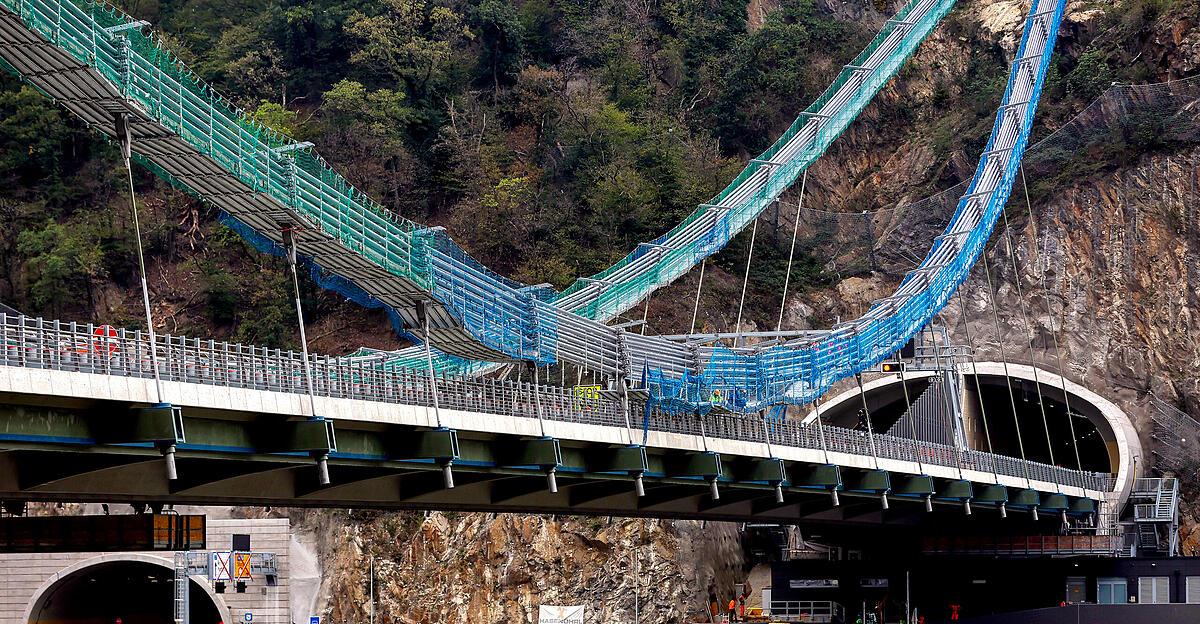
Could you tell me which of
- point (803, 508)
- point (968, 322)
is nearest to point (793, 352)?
point (803, 508)

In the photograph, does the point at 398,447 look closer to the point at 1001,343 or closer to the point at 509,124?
the point at 1001,343

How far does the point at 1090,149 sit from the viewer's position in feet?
325

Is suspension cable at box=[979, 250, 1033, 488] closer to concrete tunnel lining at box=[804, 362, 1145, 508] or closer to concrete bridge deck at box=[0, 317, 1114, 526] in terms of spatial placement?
concrete tunnel lining at box=[804, 362, 1145, 508]

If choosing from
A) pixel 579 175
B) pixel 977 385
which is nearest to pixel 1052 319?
pixel 977 385

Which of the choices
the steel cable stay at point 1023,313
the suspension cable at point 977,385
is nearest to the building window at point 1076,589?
the steel cable stay at point 1023,313

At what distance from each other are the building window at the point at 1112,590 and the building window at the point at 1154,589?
82 centimetres

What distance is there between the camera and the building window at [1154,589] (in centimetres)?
8306

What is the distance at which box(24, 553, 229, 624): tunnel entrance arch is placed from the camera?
271 ft

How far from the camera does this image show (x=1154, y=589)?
83688 millimetres

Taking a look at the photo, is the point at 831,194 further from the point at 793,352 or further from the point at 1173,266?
the point at 793,352

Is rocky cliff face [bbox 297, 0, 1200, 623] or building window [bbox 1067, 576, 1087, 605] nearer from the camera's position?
rocky cliff face [bbox 297, 0, 1200, 623]

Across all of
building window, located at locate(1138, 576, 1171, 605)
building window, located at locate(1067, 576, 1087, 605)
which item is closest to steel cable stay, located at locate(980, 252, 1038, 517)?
building window, located at locate(1067, 576, 1087, 605)

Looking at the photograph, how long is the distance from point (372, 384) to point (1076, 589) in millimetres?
46671

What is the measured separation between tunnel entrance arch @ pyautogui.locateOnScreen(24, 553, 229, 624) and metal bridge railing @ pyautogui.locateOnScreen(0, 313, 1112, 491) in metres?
20.5
